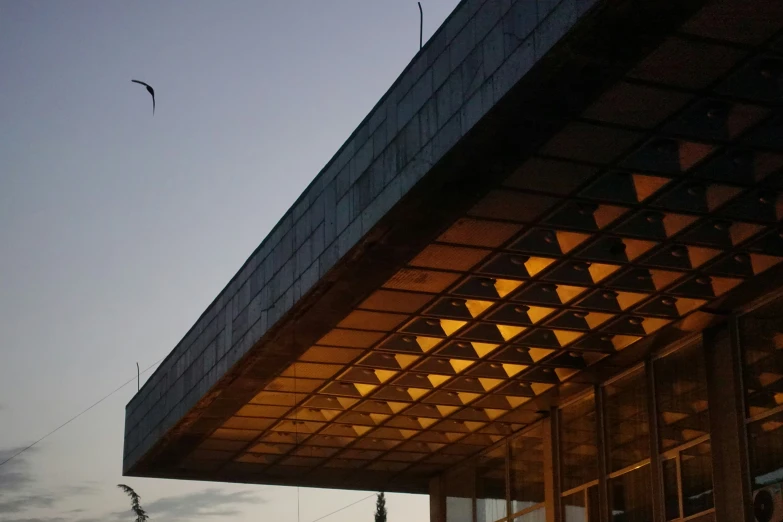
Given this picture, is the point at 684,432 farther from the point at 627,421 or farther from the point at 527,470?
the point at 527,470

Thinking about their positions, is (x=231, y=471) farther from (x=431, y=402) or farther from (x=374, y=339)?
(x=374, y=339)

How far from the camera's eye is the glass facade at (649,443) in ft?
69.0

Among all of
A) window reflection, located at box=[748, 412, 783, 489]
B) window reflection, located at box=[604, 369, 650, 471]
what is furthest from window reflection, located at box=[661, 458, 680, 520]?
window reflection, located at box=[748, 412, 783, 489]

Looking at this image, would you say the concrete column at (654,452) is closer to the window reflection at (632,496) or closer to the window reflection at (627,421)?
the window reflection at (627,421)

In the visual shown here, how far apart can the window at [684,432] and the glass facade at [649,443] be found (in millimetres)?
19

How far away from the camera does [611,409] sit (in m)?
25.5

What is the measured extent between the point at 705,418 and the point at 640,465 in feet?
7.54

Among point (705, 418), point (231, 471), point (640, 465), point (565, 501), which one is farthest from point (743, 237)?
point (231, 471)

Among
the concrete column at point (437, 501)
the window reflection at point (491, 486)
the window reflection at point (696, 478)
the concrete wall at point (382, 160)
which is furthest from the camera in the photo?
the concrete column at point (437, 501)

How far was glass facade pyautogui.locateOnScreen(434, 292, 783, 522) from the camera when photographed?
21031 millimetres

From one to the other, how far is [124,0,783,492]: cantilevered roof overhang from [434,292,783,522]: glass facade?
1.92ft

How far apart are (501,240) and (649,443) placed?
6.72 metres

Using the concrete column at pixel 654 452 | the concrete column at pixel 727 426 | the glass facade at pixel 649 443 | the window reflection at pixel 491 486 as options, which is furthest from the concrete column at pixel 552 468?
the concrete column at pixel 727 426

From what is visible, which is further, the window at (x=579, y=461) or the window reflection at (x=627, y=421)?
the window at (x=579, y=461)
